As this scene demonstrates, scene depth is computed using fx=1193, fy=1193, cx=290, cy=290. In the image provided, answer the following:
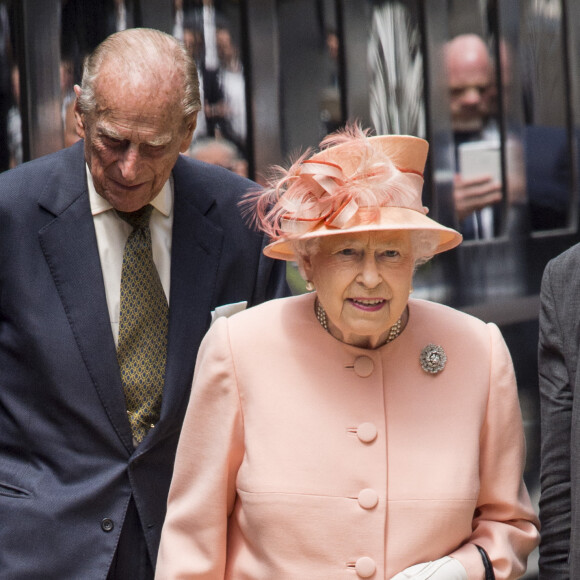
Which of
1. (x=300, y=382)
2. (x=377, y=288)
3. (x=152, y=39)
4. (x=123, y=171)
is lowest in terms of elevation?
(x=300, y=382)

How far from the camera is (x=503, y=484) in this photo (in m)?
2.40

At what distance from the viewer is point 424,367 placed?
244 cm

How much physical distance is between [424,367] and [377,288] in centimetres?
24

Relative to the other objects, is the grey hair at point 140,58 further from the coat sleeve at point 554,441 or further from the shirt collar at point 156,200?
the coat sleeve at point 554,441

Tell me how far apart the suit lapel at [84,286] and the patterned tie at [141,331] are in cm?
4

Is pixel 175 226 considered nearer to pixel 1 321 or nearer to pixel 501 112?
pixel 1 321

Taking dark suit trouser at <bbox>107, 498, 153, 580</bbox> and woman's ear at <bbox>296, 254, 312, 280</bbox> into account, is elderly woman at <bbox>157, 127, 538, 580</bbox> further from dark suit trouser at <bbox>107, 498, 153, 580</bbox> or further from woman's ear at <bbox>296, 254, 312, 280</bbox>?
dark suit trouser at <bbox>107, 498, 153, 580</bbox>

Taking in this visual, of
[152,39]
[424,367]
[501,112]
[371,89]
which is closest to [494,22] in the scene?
[501,112]

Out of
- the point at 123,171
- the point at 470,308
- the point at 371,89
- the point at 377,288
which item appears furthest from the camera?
the point at 470,308

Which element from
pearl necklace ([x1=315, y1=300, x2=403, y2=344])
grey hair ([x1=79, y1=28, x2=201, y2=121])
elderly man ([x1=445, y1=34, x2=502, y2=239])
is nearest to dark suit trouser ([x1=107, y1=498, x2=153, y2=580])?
pearl necklace ([x1=315, y1=300, x2=403, y2=344])

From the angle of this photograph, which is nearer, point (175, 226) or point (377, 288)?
point (377, 288)

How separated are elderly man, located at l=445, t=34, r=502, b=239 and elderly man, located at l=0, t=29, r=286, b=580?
2159mm

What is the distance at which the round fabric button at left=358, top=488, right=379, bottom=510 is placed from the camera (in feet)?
7.61

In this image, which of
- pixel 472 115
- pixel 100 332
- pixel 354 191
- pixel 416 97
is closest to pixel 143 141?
pixel 100 332
